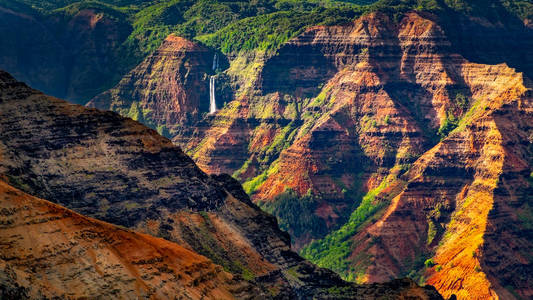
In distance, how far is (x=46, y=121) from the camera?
17250 cm

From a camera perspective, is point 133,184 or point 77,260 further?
point 133,184

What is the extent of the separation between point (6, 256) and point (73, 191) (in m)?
35.2

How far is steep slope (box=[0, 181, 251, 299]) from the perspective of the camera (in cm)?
13550

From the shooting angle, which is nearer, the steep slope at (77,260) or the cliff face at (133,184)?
the steep slope at (77,260)

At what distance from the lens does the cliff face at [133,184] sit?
169m

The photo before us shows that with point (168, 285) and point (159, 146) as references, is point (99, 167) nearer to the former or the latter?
point (159, 146)

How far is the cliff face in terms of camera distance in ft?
555

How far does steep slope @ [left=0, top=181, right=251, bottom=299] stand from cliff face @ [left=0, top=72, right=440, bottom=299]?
1256 centimetres

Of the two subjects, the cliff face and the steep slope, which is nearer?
the steep slope

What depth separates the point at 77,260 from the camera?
14125 cm

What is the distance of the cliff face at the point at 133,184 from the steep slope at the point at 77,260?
41.2 ft

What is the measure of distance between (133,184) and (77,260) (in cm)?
3494

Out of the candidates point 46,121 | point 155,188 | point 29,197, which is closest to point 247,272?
point 155,188

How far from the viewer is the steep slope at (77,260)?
136m
